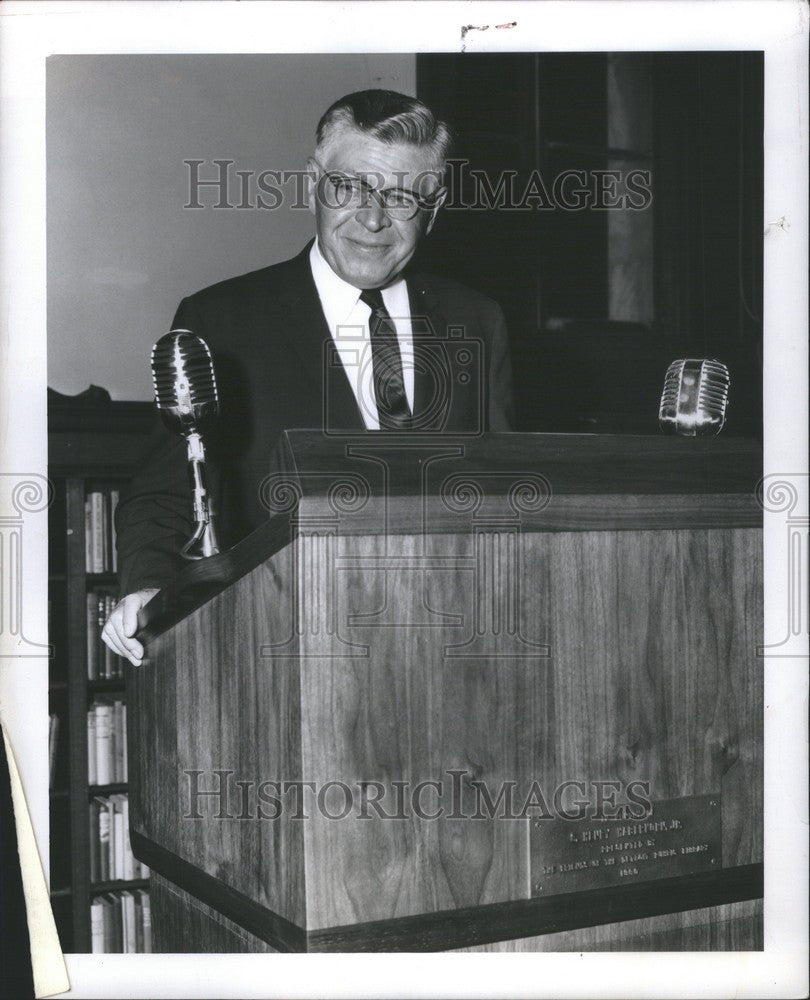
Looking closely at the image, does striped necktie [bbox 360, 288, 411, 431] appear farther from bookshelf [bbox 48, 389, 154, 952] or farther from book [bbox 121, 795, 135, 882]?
book [bbox 121, 795, 135, 882]

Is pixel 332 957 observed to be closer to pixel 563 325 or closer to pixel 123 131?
pixel 563 325

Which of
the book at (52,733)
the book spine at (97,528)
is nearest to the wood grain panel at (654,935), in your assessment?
the book at (52,733)

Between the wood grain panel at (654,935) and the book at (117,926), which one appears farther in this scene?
the book at (117,926)

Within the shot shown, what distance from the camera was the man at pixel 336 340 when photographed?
4.34ft

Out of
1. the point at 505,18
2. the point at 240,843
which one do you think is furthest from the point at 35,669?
the point at 505,18

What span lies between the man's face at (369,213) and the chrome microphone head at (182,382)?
255 mm

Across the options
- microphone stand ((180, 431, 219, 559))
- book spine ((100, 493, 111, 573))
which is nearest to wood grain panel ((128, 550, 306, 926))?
microphone stand ((180, 431, 219, 559))

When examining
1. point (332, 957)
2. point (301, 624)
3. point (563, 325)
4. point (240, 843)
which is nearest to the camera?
point (301, 624)

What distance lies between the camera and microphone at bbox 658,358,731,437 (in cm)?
123

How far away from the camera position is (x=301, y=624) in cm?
94

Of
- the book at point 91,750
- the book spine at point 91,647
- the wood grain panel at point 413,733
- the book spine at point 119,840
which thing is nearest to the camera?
the wood grain panel at point 413,733

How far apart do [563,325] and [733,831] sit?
78 cm

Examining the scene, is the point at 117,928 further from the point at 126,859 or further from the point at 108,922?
the point at 126,859

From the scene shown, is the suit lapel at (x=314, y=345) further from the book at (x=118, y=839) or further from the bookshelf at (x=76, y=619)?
the book at (x=118, y=839)
